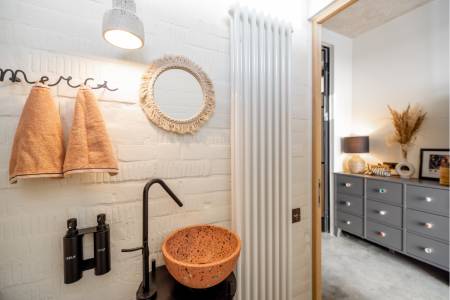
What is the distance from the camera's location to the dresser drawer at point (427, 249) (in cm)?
185

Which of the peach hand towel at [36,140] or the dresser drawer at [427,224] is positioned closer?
the peach hand towel at [36,140]

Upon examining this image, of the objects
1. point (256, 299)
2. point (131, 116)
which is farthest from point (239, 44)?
point (256, 299)

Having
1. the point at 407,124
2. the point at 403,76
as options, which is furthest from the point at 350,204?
the point at 403,76

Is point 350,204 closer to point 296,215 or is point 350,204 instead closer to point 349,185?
point 349,185

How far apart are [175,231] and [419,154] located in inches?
112

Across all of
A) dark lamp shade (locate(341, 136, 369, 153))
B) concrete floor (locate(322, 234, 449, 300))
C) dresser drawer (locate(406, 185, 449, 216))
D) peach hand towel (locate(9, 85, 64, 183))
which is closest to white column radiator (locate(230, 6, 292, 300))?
peach hand towel (locate(9, 85, 64, 183))

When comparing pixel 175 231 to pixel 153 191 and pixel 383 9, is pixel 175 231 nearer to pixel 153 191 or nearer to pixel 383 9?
pixel 153 191

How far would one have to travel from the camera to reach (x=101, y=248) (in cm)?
78

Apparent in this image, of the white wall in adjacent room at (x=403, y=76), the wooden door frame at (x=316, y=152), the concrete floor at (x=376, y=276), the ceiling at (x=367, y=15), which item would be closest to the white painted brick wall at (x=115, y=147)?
the wooden door frame at (x=316, y=152)

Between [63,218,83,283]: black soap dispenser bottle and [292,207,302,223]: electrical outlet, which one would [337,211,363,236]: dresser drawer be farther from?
[63,218,83,283]: black soap dispenser bottle

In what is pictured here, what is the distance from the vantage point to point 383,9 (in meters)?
2.39

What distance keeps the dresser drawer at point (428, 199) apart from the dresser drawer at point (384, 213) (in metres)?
0.15

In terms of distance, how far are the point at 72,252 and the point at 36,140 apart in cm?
41

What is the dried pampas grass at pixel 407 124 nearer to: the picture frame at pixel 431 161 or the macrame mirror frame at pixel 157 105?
the picture frame at pixel 431 161
